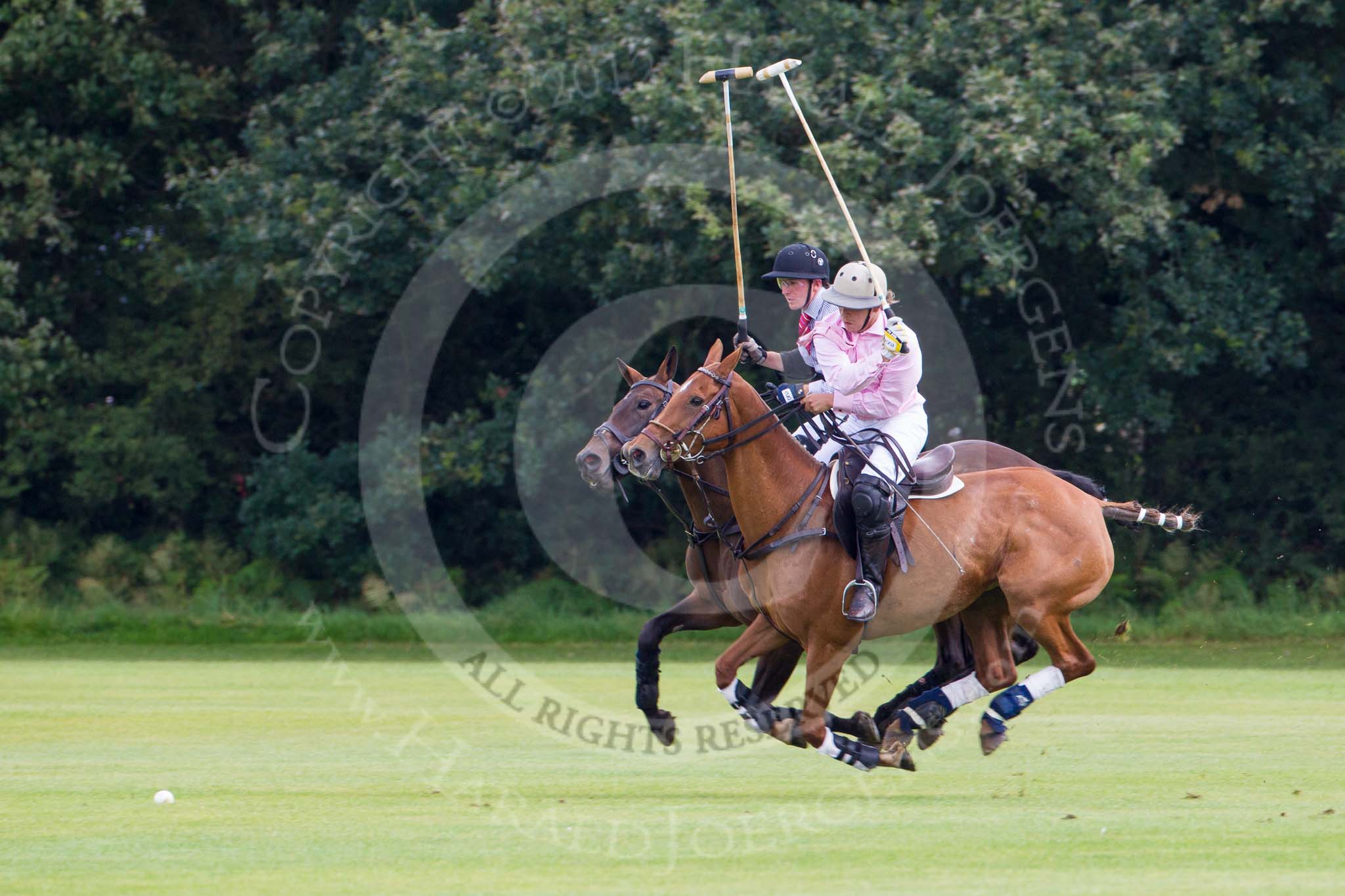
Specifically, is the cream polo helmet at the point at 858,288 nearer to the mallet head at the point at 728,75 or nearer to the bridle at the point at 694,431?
the bridle at the point at 694,431

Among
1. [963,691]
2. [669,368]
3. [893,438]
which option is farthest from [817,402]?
[963,691]

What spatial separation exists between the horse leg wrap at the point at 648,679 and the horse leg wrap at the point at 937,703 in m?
1.31

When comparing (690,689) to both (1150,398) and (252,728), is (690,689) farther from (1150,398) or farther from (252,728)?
(1150,398)

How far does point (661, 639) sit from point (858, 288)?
6.98 ft

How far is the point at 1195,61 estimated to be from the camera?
17766 millimetres

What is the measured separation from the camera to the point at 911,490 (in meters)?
8.53

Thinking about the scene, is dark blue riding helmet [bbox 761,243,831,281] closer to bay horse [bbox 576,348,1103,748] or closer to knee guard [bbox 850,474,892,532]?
bay horse [bbox 576,348,1103,748]

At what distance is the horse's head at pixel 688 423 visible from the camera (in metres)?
7.86

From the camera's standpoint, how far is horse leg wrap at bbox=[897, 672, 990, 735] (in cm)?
830

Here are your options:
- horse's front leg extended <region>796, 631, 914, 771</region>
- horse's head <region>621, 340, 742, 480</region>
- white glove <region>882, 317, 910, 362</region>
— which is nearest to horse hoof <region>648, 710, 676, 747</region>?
horse's front leg extended <region>796, 631, 914, 771</region>

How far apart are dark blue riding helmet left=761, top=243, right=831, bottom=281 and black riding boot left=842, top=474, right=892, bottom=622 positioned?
46.7 inches

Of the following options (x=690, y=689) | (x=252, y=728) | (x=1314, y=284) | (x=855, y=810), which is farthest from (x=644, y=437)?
(x=1314, y=284)

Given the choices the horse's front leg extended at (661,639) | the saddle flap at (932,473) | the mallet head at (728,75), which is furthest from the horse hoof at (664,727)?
the mallet head at (728,75)

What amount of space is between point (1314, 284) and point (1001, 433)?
3.77 m
